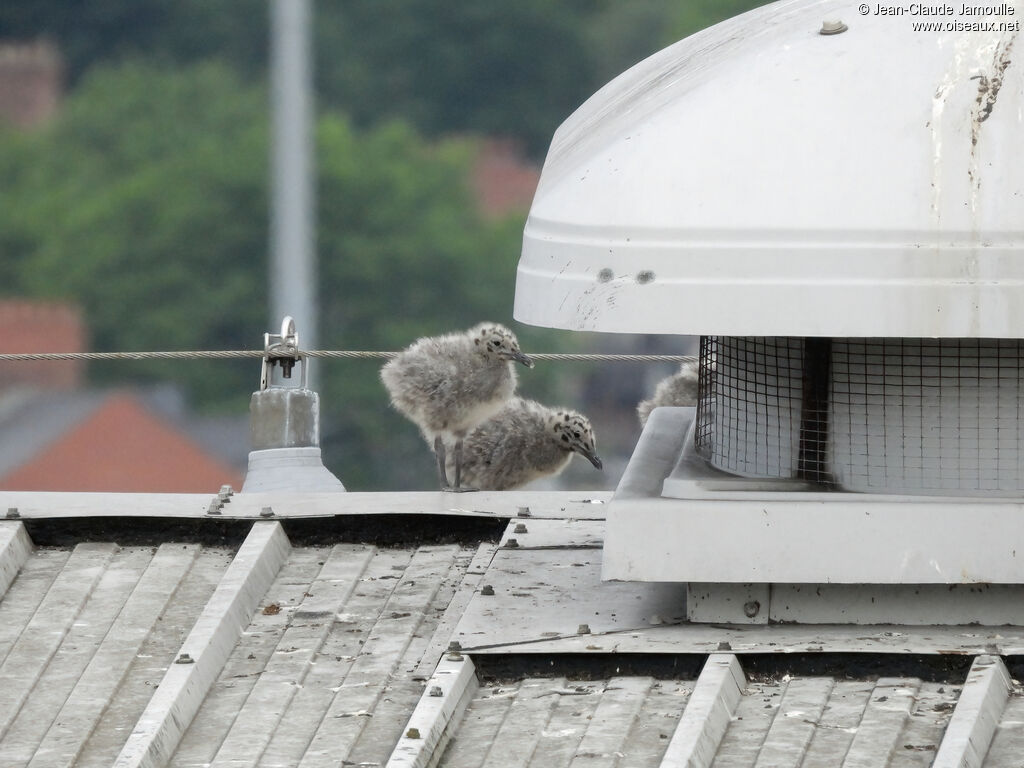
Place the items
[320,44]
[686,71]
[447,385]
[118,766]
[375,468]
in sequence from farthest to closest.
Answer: [320,44], [375,468], [447,385], [686,71], [118,766]

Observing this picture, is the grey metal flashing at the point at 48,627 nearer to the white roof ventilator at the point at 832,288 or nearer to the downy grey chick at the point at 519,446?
the white roof ventilator at the point at 832,288

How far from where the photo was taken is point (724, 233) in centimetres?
547

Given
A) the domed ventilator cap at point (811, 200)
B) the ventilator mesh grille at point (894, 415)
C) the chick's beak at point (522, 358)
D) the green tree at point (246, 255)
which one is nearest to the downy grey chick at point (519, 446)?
the chick's beak at point (522, 358)

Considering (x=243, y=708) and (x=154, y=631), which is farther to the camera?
(x=154, y=631)

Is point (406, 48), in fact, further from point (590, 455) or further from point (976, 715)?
point (976, 715)

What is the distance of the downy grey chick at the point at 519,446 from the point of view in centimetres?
983

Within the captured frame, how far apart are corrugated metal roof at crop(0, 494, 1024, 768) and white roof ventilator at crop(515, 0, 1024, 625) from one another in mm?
217

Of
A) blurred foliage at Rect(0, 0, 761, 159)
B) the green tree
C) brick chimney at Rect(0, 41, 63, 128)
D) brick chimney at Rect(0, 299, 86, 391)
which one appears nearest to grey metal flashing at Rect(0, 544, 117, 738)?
brick chimney at Rect(0, 299, 86, 391)

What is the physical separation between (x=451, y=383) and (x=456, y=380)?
0.09ft

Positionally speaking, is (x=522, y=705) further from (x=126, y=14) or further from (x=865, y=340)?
(x=126, y=14)

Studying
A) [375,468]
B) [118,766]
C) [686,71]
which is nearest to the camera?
[118,766]

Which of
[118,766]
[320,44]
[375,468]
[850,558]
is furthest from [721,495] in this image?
[320,44]

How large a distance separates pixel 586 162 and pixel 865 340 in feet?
3.18

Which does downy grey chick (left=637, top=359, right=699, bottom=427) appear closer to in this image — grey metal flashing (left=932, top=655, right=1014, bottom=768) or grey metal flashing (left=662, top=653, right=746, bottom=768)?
grey metal flashing (left=662, top=653, right=746, bottom=768)
